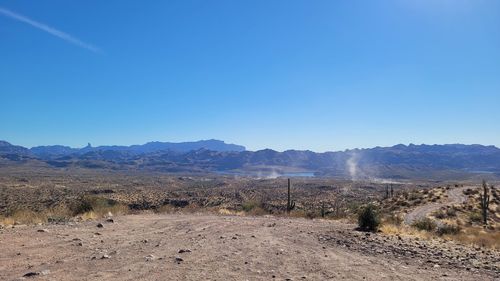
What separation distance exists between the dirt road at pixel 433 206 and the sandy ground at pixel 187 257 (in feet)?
75.8

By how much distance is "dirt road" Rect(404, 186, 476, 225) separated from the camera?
38.7 meters

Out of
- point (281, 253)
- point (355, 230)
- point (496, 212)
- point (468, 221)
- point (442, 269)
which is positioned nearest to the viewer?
point (442, 269)

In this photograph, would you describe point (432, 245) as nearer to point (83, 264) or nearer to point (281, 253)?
point (281, 253)

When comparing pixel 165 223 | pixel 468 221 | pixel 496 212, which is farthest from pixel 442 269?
pixel 496 212

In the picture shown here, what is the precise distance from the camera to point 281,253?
13656 mm

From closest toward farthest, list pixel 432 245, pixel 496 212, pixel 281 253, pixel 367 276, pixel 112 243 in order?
pixel 367 276
pixel 281 253
pixel 112 243
pixel 432 245
pixel 496 212

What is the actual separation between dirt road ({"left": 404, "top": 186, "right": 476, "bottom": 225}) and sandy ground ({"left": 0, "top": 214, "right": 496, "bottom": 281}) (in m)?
23.1

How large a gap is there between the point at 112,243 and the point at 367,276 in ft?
27.6

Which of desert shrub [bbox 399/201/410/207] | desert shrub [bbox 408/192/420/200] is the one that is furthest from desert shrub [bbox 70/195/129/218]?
desert shrub [bbox 408/192/420/200]

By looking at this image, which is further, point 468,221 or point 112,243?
point 468,221

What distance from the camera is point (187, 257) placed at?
12.6 meters

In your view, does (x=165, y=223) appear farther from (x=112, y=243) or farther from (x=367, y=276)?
(x=367, y=276)

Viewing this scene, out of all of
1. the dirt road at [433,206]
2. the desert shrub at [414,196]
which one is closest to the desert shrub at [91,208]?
the dirt road at [433,206]

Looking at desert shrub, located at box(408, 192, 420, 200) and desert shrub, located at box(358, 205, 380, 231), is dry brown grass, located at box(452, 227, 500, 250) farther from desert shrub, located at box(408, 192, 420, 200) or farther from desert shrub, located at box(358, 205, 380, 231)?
desert shrub, located at box(408, 192, 420, 200)
